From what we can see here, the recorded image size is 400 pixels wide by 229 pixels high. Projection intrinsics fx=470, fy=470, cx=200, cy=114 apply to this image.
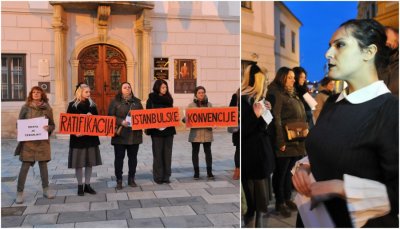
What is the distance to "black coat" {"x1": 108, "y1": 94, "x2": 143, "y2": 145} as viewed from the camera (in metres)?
4.94

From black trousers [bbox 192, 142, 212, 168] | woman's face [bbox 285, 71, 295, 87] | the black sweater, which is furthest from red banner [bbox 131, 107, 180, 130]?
the black sweater

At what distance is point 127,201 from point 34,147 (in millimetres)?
972

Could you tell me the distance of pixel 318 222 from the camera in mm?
1096

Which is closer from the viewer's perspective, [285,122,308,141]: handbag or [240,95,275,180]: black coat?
[285,122,308,141]: handbag

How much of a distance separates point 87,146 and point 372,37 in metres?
3.92

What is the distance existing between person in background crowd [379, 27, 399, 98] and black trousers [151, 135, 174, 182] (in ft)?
14.1

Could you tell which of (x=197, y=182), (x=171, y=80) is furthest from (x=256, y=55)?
(x=171, y=80)

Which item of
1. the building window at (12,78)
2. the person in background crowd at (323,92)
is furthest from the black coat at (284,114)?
the building window at (12,78)

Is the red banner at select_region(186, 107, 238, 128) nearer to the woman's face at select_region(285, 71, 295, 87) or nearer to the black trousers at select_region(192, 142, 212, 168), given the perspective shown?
the black trousers at select_region(192, 142, 212, 168)

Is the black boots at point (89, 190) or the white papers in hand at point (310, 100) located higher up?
the white papers in hand at point (310, 100)

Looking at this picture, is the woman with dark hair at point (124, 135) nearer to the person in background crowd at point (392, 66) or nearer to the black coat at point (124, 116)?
the black coat at point (124, 116)

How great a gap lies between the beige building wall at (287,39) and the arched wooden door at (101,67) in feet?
30.5

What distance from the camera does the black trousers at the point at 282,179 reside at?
149 centimetres

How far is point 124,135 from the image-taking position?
16.2ft
